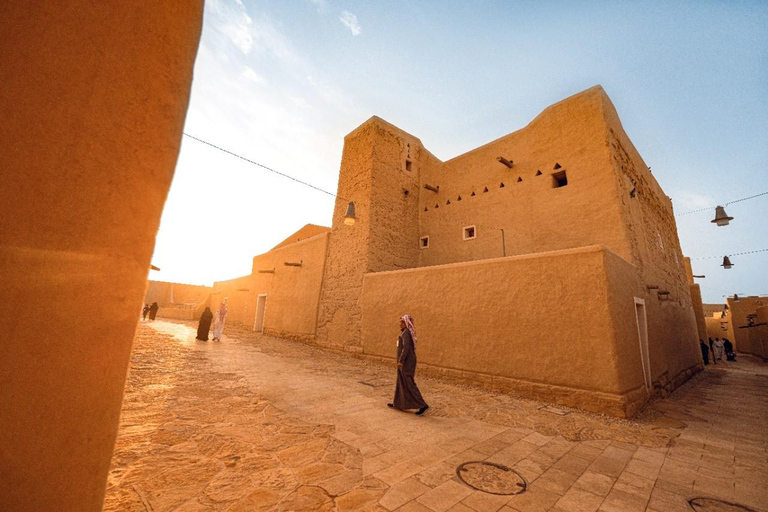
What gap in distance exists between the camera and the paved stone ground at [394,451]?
2494mm

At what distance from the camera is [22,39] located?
1225 millimetres

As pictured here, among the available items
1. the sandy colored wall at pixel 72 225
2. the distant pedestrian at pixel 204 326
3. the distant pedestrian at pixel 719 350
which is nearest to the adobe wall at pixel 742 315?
the distant pedestrian at pixel 719 350

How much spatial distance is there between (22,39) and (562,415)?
693 cm

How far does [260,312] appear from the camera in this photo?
19031 millimetres

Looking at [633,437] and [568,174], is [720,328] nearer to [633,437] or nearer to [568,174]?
[568,174]

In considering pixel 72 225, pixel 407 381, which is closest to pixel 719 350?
pixel 407 381

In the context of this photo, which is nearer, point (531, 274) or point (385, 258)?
point (531, 274)

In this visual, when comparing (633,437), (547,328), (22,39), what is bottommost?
(633,437)

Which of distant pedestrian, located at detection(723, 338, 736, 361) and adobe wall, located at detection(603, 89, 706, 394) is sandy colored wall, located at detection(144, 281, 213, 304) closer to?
adobe wall, located at detection(603, 89, 706, 394)

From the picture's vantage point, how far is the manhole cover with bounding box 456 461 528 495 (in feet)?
9.00

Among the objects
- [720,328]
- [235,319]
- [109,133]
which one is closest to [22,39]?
[109,133]

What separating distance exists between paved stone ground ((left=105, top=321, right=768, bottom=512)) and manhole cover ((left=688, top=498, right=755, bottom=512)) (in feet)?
0.11

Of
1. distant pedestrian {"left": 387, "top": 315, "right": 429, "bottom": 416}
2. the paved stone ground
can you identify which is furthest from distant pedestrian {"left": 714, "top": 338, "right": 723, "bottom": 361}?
distant pedestrian {"left": 387, "top": 315, "right": 429, "bottom": 416}

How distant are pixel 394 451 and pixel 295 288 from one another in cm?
1288
